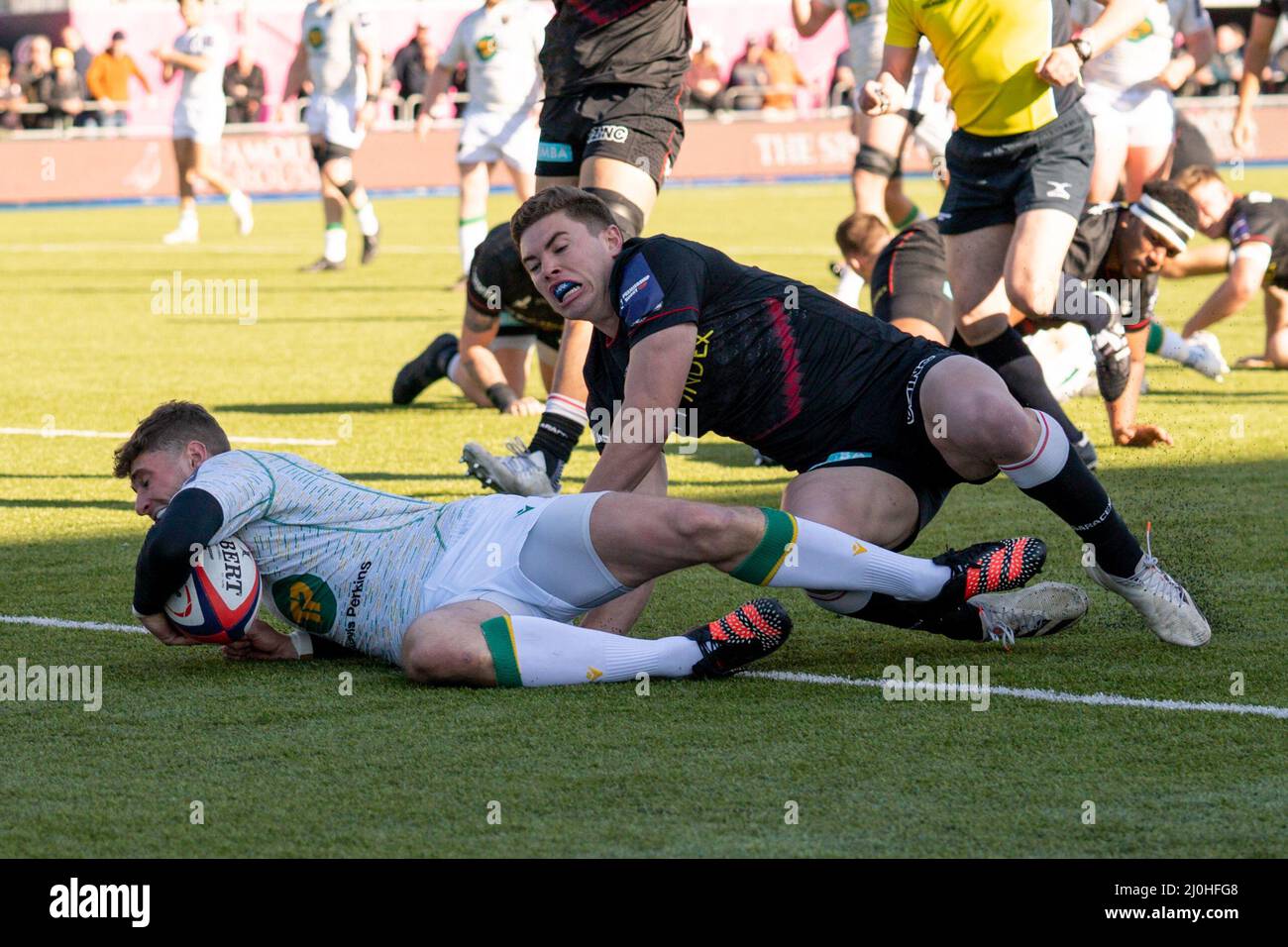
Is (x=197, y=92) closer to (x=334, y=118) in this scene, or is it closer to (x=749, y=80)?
(x=334, y=118)

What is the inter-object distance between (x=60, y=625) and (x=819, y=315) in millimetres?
2271

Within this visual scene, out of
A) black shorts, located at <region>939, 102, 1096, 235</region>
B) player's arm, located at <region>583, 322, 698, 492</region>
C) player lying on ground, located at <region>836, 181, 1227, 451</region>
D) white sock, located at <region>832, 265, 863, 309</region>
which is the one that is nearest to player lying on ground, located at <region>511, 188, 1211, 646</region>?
player's arm, located at <region>583, 322, 698, 492</region>

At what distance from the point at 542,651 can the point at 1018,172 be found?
10.7 ft

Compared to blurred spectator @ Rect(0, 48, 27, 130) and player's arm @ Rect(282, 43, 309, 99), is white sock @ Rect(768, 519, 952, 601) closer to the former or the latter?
player's arm @ Rect(282, 43, 309, 99)

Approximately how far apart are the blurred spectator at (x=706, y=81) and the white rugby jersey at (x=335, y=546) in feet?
99.1

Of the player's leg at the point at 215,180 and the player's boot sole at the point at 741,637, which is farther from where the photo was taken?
the player's leg at the point at 215,180

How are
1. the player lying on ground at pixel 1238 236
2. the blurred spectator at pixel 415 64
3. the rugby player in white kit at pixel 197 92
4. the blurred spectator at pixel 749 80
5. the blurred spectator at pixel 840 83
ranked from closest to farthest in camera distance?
the player lying on ground at pixel 1238 236, the rugby player in white kit at pixel 197 92, the blurred spectator at pixel 840 83, the blurred spectator at pixel 415 64, the blurred spectator at pixel 749 80

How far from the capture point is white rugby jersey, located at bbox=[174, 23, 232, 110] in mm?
19969

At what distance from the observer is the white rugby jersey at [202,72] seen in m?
20.0

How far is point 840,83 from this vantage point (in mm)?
34531

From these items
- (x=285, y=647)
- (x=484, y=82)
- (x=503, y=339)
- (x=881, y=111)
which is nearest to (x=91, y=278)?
(x=484, y=82)

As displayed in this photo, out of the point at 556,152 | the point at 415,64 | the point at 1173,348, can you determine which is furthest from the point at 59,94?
the point at 556,152

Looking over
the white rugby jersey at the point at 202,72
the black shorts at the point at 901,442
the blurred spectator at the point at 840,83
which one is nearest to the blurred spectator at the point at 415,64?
the blurred spectator at the point at 840,83

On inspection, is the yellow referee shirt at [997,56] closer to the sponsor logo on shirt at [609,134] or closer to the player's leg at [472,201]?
the sponsor logo on shirt at [609,134]
